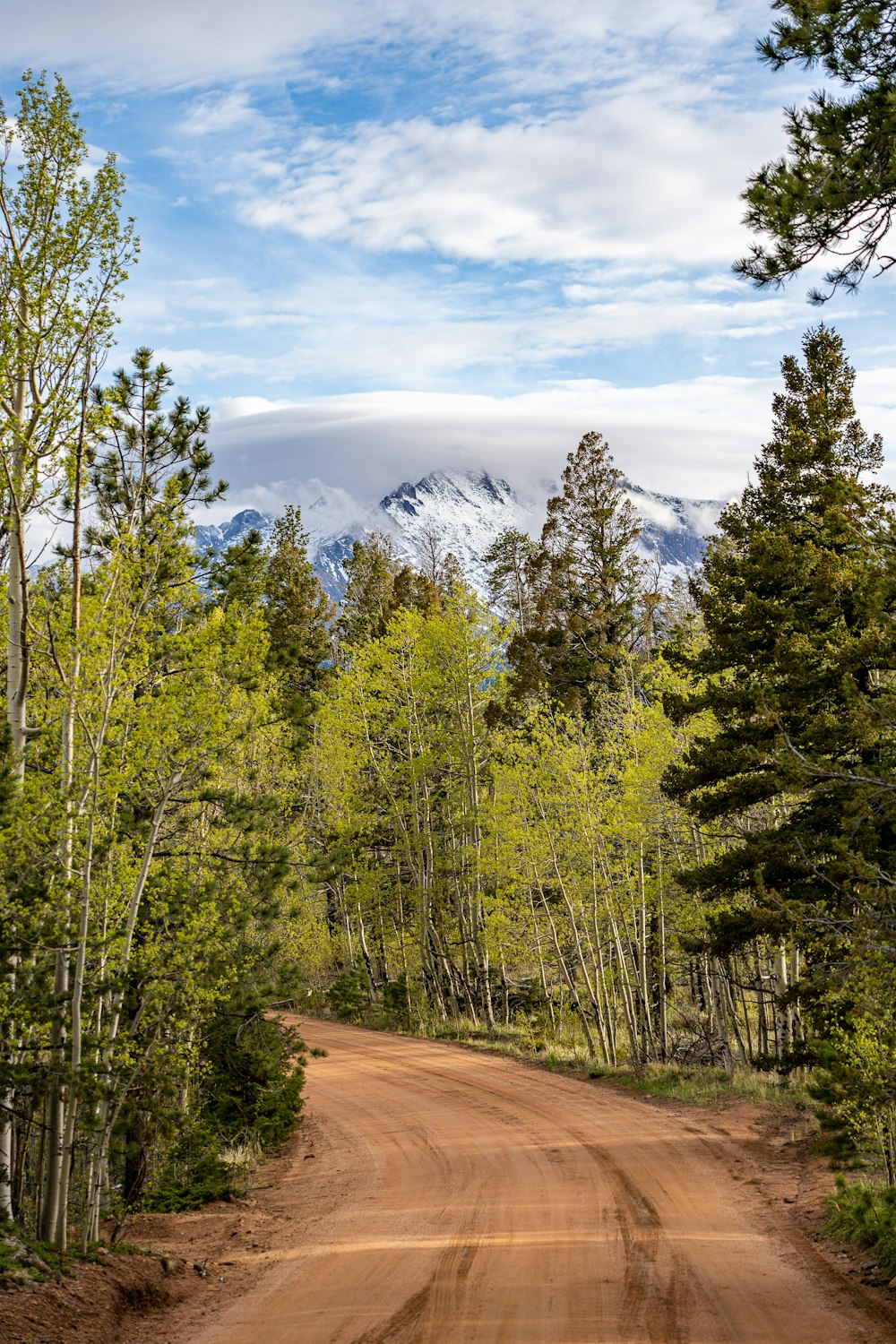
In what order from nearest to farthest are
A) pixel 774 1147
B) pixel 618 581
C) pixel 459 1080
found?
1. pixel 774 1147
2. pixel 459 1080
3. pixel 618 581

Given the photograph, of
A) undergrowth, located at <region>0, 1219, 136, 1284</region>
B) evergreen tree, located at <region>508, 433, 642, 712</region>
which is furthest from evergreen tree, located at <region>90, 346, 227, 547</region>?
evergreen tree, located at <region>508, 433, 642, 712</region>

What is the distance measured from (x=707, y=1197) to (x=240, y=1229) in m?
5.36

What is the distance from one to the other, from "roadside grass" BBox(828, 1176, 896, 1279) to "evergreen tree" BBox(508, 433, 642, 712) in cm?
2138

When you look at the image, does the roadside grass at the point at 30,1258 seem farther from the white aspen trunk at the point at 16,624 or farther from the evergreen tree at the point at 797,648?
the evergreen tree at the point at 797,648

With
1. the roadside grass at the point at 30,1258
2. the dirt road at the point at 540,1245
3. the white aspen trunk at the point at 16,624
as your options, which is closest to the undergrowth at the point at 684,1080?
the dirt road at the point at 540,1245

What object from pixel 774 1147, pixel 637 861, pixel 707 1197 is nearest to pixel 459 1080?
pixel 637 861

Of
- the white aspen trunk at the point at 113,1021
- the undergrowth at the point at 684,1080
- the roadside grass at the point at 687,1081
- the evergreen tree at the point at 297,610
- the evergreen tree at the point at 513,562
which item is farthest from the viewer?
the evergreen tree at the point at 513,562

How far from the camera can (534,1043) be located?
76.2 feet

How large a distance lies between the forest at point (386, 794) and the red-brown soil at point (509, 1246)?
105 cm

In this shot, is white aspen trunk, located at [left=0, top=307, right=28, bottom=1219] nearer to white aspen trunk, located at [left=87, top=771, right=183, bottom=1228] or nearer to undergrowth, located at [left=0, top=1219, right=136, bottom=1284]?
undergrowth, located at [left=0, top=1219, right=136, bottom=1284]

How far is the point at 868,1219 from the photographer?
9266 mm

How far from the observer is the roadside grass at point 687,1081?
53.3 ft

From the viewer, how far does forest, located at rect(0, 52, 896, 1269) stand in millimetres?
9070

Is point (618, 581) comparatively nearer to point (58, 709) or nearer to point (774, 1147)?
point (774, 1147)
